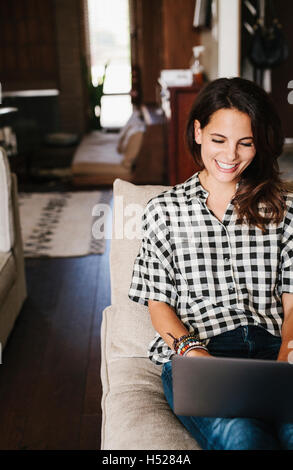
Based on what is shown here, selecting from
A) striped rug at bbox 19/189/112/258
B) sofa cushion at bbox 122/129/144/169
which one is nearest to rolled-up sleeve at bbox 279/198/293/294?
striped rug at bbox 19/189/112/258

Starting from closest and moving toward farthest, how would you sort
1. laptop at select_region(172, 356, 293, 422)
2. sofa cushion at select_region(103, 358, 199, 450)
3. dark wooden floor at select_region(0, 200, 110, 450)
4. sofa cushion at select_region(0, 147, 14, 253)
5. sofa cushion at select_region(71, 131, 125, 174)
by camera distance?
laptop at select_region(172, 356, 293, 422), sofa cushion at select_region(103, 358, 199, 450), dark wooden floor at select_region(0, 200, 110, 450), sofa cushion at select_region(0, 147, 14, 253), sofa cushion at select_region(71, 131, 125, 174)

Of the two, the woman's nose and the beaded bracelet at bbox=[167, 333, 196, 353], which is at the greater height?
the woman's nose

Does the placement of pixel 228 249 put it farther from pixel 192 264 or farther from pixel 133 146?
pixel 133 146

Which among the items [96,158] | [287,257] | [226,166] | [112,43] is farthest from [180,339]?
[112,43]

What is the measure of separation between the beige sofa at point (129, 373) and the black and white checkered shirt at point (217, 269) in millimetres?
113

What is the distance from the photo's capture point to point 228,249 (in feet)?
4.60

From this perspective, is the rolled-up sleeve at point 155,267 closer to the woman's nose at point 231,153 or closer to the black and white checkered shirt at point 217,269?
the black and white checkered shirt at point 217,269

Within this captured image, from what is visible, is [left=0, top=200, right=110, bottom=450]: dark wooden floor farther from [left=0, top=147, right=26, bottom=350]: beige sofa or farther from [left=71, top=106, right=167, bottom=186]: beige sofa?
[left=71, top=106, right=167, bottom=186]: beige sofa

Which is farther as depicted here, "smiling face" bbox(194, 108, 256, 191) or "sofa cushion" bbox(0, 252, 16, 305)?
"sofa cushion" bbox(0, 252, 16, 305)

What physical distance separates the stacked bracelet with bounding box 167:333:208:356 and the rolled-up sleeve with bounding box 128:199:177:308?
0.13 metres

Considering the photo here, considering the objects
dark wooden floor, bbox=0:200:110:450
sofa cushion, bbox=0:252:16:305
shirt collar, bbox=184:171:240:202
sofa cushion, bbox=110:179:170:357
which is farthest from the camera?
sofa cushion, bbox=0:252:16:305

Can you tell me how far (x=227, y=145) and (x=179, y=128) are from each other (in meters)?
2.51

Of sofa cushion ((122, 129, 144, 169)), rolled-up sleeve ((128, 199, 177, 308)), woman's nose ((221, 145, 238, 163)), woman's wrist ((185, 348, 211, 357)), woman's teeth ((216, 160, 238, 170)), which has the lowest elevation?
sofa cushion ((122, 129, 144, 169))

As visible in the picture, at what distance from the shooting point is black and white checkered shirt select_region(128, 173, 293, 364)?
1.39 metres
